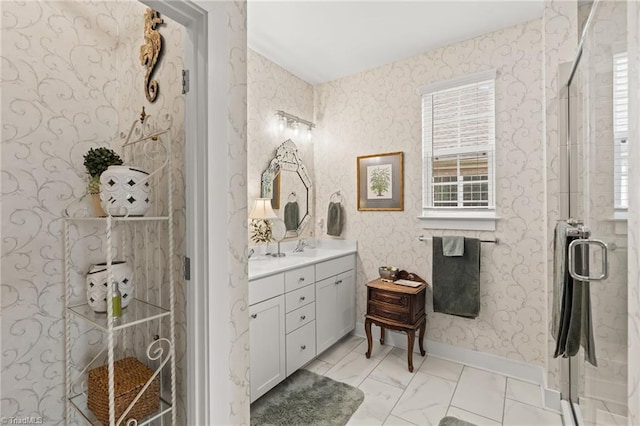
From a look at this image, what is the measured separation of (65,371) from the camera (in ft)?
4.65

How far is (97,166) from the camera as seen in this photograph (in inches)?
51.6

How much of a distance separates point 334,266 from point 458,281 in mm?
1068

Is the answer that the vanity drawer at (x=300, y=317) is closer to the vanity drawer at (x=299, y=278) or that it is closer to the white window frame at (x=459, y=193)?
the vanity drawer at (x=299, y=278)

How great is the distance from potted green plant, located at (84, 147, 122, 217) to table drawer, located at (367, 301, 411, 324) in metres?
2.17

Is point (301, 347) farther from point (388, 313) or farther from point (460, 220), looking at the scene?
point (460, 220)

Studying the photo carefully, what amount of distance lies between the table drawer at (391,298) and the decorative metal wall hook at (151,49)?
2206 mm

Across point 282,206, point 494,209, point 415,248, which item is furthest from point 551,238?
point 282,206

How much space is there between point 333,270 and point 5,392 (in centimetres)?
214

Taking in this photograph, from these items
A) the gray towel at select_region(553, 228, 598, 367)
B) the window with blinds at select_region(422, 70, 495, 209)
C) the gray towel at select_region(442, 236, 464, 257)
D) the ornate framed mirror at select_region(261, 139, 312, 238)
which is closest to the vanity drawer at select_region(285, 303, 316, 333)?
the ornate framed mirror at select_region(261, 139, 312, 238)

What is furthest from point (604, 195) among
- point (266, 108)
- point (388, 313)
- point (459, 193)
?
point (266, 108)

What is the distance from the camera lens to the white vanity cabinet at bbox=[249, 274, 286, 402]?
2049 mm

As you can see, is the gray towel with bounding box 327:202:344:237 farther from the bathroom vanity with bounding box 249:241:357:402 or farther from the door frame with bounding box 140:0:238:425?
the door frame with bounding box 140:0:238:425

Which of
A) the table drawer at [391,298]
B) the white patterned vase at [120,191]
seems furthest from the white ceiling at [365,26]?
the table drawer at [391,298]

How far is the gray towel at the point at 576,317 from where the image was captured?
4.46 feet
